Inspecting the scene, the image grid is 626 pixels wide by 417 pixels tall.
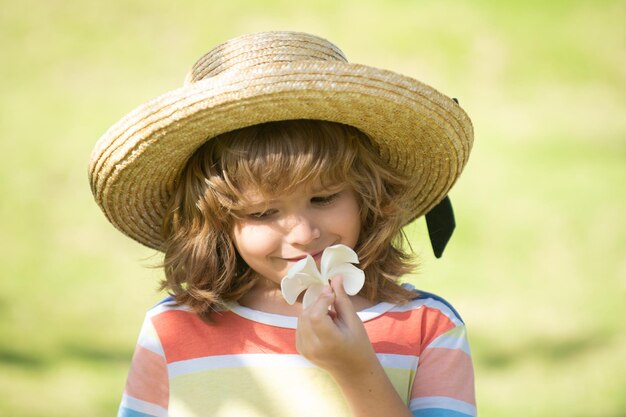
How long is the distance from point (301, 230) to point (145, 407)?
2.02 feet

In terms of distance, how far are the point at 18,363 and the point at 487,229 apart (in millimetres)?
2777

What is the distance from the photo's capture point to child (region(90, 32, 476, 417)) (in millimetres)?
2113

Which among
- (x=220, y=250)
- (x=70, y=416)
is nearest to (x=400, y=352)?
(x=220, y=250)

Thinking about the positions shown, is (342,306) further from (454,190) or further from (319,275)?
(454,190)

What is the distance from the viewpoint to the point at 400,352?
2318 mm

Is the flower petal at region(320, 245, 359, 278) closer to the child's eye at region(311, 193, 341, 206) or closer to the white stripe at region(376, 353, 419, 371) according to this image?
the child's eye at region(311, 193, 341, 206)

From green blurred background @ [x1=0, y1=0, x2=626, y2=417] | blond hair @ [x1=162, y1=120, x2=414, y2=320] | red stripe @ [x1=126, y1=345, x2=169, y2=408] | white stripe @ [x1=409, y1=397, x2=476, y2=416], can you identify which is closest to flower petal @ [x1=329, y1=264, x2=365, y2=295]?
blond hair @ [x1=162, y1=120, x2=414, y2=320]

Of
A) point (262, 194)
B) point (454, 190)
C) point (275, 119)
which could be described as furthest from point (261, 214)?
point (454, 190)

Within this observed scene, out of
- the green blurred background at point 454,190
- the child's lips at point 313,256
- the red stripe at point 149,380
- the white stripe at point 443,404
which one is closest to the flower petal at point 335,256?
the child's lips at point 313,256

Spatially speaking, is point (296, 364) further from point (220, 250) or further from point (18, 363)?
point (18, 363)

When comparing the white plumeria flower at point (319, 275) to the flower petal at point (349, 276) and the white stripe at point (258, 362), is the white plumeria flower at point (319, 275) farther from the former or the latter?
the white stripe at point (258, 362)

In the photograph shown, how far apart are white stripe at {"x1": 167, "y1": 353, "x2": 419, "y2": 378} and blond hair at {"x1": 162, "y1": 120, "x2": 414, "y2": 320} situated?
0.41 ft

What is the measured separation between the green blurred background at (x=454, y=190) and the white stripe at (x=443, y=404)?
0.91 meters

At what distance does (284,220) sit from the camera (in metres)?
2.23
